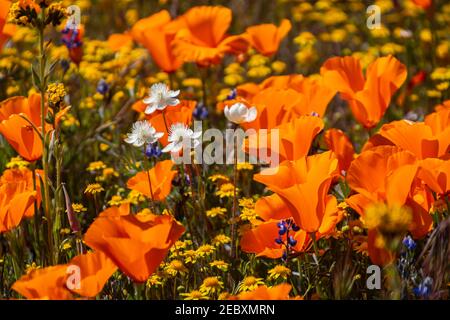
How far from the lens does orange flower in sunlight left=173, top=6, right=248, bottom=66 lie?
3199 millimetres

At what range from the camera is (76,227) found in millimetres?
2369

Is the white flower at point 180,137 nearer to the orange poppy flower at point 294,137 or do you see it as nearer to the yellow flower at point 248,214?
the orange poppy flower at point 294,137

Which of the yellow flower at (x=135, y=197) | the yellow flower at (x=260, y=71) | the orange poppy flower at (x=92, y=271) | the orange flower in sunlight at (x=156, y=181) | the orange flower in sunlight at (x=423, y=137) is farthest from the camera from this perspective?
the yellow flower at (x=260, y=71)

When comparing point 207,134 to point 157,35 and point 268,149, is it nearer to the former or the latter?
point 157,35

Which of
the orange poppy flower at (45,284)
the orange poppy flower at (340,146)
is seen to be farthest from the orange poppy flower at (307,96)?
the orange poppy flower at (45,284)

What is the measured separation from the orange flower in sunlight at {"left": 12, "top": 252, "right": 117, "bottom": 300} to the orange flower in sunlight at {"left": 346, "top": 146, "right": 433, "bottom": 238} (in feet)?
2.05

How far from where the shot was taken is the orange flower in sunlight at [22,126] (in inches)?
98.4

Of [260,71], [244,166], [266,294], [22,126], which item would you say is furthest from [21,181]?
[260,71]

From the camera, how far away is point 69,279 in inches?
79.0

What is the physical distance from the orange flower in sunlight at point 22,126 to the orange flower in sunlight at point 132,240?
590mm

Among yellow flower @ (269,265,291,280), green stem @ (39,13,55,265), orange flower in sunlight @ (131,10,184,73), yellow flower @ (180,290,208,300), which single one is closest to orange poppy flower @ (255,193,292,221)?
yellow flower @ (269,265,291,280)

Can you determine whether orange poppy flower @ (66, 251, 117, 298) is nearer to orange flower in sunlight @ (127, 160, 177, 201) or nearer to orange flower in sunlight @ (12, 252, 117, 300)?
orange flower in sunlight @ (12, 252, 117, 300)

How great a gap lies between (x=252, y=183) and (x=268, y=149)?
790 millimetres
